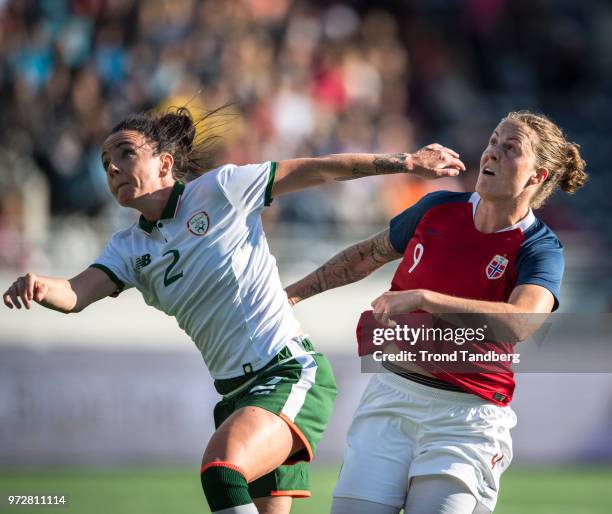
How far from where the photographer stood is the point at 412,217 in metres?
4.91

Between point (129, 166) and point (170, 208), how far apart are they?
0.26 m

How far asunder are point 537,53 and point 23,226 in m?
9.40

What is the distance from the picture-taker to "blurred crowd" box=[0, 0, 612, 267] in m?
11.6

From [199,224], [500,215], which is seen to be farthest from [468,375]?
[199,224]

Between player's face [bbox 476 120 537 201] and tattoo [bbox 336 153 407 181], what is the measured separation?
383 millimetres

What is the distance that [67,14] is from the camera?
43.0 feet

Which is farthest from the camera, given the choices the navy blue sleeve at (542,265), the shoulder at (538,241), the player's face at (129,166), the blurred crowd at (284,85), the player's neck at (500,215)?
the blurred crowd at (284,85)

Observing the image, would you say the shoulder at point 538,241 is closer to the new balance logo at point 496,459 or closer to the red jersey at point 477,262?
the red jersey at point 477,262

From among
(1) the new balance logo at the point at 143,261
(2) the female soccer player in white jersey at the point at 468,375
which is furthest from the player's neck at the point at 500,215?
(1) the new balance logo at the point at 143,261

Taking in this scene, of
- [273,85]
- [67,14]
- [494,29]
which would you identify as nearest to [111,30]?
[67,14]

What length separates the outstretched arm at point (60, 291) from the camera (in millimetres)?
4602

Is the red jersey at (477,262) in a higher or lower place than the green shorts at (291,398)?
higher

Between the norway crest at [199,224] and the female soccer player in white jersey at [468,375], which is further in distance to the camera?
the norway crest at [199,224]

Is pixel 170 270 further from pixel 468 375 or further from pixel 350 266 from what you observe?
pixel 468 375
